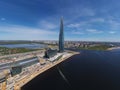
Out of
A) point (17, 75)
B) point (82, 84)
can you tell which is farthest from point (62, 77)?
point (17, 75)

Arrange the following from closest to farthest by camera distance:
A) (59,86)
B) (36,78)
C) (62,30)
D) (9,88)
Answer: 1. (9,88)
2. (59,86)
3. (36,78)
4. (62,30)

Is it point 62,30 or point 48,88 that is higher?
point 62,30

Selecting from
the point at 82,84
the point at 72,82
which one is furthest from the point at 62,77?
the point at 82,84

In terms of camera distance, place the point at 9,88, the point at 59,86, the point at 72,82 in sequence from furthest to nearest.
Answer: the point at 72,82 → the point at 59,86 → the point at 9,88

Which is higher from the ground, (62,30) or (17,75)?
(62,30)

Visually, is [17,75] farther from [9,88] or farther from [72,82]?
[72,82]

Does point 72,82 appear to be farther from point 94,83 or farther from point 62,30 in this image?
point 62,30

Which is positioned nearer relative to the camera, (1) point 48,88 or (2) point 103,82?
(1) point 48,88

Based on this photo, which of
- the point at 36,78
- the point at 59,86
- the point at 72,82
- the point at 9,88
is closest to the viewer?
the point at 9,88

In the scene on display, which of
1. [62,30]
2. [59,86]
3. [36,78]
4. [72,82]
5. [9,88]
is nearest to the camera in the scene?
[9,88]
